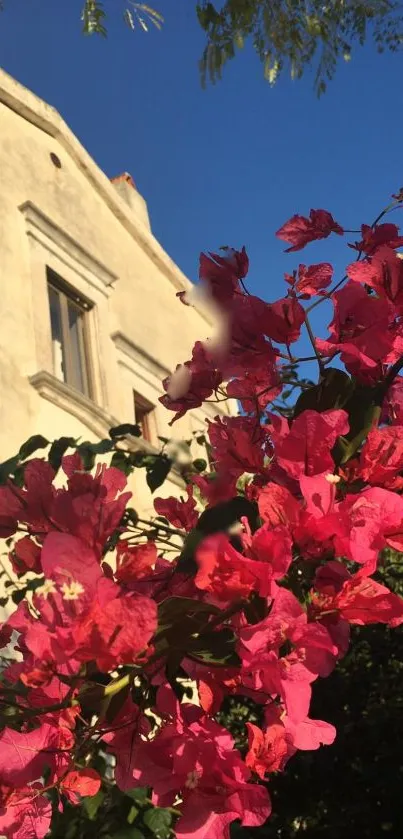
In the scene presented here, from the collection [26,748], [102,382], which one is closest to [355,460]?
[26,748]

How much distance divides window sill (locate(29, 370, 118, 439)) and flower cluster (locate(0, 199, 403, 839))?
16.9 ft

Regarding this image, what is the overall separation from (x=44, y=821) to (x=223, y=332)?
28.8 inches

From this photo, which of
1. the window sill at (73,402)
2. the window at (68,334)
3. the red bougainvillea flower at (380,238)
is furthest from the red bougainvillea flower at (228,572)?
the window at (68,334)

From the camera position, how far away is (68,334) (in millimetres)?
7668

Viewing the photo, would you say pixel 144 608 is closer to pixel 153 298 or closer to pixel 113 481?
pixel 113 481

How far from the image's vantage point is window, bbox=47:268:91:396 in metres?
7.37

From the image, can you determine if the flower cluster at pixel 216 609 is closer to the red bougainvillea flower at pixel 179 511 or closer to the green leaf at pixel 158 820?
the red bougainvillea flower at pixel 179 511

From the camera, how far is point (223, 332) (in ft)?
4.51

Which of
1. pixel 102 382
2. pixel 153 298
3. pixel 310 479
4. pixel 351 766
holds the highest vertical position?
pixel 153 298

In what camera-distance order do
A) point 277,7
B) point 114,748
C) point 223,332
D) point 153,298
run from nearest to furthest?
1. point 114,748
2. point 223,332
3. point 277,7
4. point 153,298

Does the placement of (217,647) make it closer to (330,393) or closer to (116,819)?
(330,393)

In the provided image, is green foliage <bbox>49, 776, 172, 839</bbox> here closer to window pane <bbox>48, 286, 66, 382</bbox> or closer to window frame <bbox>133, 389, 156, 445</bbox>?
window pane <bbox>48, 286, 66, 382</bbox>

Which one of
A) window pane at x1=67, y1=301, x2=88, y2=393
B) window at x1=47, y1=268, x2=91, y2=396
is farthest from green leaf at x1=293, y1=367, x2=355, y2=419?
window pane at x1=67, y1=301, x2=88, y2=393

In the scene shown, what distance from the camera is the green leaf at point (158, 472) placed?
2.62 meters
